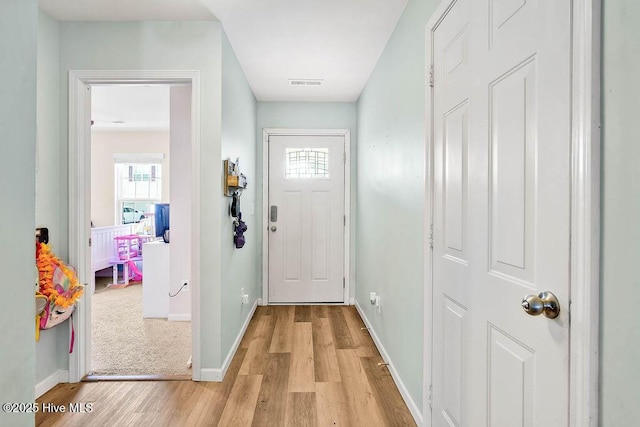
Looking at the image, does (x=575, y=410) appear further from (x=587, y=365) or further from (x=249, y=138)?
(x=249, y=138)

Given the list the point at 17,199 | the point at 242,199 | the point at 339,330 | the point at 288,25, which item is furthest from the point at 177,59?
the point at 339,330

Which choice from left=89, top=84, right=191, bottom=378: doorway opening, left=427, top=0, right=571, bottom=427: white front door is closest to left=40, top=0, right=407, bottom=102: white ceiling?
left=89, top=84, right=191, bottom=378: doorway opening

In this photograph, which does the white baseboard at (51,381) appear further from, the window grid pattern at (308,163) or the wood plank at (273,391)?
the window grid pattern at (308,163)

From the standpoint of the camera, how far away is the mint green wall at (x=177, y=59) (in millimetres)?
2168

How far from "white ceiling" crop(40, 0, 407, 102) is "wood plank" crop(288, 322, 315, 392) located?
2.46m

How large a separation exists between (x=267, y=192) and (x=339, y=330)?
5.88 feet

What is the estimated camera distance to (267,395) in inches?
78.9

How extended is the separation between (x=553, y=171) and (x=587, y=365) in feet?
1.48

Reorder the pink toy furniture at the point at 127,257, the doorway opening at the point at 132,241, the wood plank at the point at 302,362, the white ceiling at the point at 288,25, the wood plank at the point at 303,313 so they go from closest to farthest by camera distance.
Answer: the white ceiling at the point at 288,25
the wood plank at the point at 302,362
the doorway opening at the point at 132,241
the wood plank at the point at 303,313
the pink toy furniture at the point at 127,257

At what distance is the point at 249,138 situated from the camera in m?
3.38

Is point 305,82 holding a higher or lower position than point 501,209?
higher

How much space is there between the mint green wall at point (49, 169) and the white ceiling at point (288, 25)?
0.76ft

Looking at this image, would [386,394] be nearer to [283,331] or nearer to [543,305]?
[283,331]

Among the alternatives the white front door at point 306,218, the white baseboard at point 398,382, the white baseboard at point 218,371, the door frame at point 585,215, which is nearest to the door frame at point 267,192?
the white front door at point 306,218
